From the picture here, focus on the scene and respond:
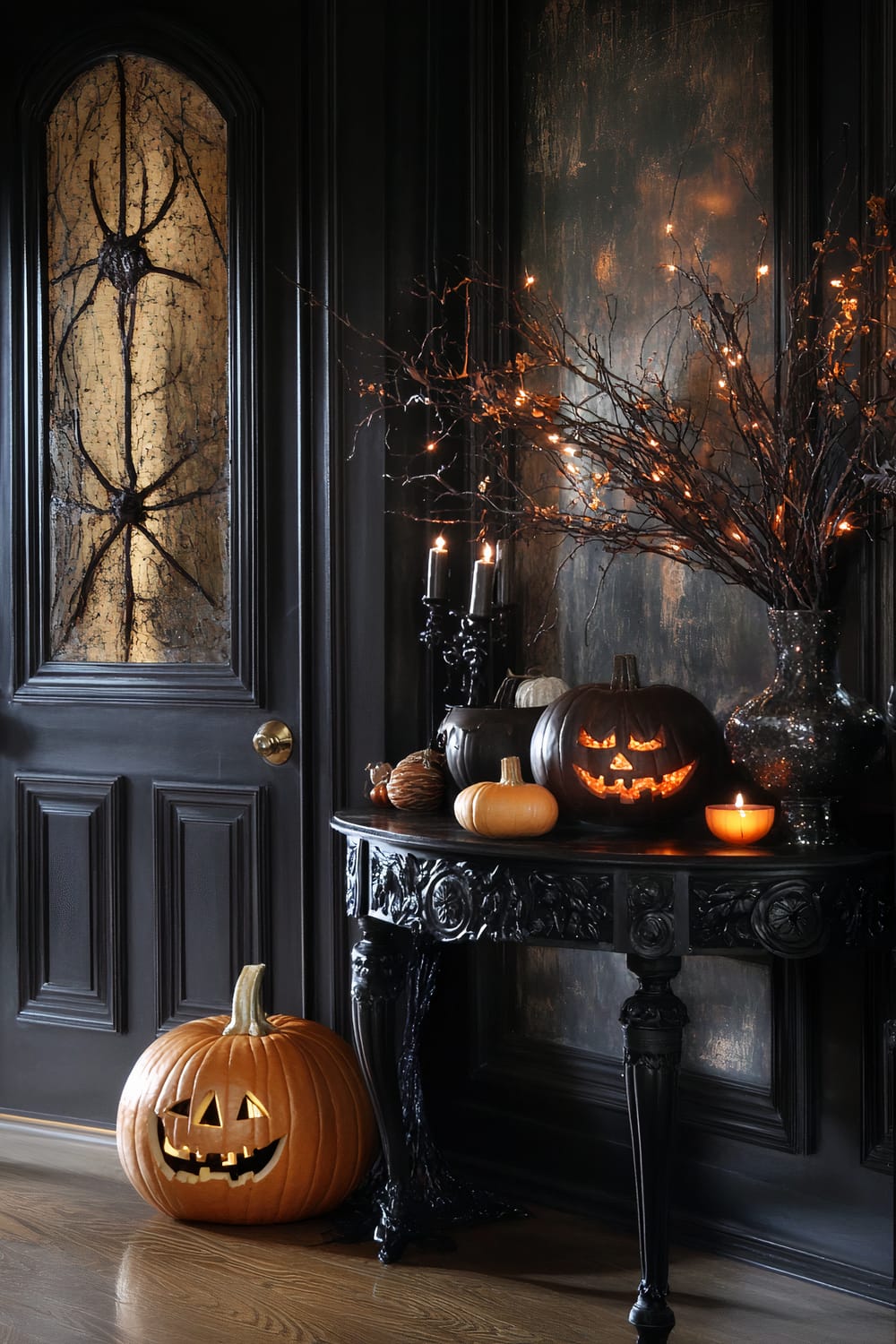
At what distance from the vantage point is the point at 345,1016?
3045 mm

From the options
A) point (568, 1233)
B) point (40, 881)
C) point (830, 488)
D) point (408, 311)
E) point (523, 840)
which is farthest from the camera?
point (40, 881)

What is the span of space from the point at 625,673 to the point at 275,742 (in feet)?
3.12

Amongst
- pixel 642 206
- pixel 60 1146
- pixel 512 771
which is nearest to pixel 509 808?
pixel 512 771

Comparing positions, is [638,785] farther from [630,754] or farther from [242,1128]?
[242,1128]

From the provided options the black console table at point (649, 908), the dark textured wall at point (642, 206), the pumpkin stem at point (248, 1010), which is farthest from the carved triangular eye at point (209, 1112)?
the dark textured wall at point (642, 206)

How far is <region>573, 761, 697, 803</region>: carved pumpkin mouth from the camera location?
2.33m

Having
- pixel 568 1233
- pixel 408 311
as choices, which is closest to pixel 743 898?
pixel 568 1233

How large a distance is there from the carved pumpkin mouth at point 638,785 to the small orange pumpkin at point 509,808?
0.07 metres

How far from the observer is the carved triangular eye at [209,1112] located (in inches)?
106

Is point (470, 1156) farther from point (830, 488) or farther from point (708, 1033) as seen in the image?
point (830, 488)

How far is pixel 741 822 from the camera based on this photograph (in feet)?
7.23

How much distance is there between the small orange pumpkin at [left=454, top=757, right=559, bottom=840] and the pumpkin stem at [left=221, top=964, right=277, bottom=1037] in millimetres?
696

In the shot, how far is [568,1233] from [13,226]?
2.59 metres

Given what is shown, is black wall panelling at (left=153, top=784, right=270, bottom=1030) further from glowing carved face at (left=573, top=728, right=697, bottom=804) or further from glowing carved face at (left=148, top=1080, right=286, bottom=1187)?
glowing carved face at (left=573, top=728, right=697, bottom=804)
